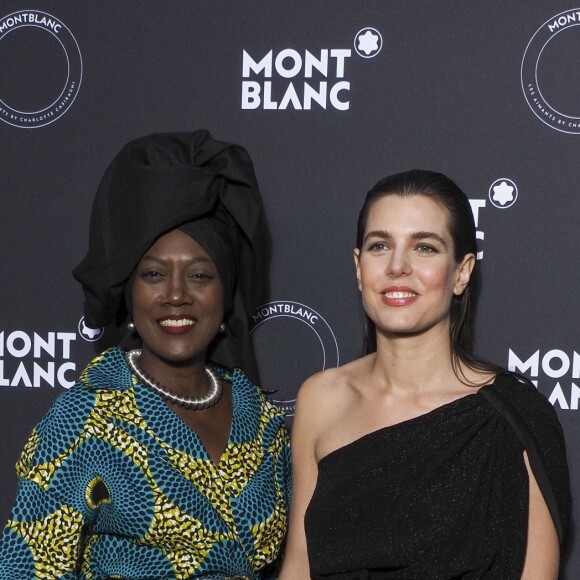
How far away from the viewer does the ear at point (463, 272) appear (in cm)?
175

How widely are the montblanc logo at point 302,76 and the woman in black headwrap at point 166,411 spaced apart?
331 mm

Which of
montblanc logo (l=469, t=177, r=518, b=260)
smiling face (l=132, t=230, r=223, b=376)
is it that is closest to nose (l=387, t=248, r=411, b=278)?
smiling face (l=132, t=230, r=223, b=376)

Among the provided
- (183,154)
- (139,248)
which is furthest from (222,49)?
(139,248)

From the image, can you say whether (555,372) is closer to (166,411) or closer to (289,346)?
(289,346)

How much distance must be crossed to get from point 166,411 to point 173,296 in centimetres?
22

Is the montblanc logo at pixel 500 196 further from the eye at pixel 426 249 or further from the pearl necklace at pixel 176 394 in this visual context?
the pearl necklace at pixel 176 394

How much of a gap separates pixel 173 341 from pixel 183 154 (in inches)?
15.4

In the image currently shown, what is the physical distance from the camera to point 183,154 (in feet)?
6.16

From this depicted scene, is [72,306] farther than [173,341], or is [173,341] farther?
[72,306]

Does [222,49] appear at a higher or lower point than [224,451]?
higher

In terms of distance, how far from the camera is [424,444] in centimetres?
171

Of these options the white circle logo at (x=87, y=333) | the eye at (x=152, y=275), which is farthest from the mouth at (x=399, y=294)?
the white circle logo at (x=87, y=333)

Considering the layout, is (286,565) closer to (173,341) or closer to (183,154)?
(173,341)

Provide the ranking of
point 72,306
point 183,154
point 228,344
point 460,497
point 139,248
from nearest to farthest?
point 460,497 < point 139,248 < point 183,154 < point 228,344 < point 72,306
